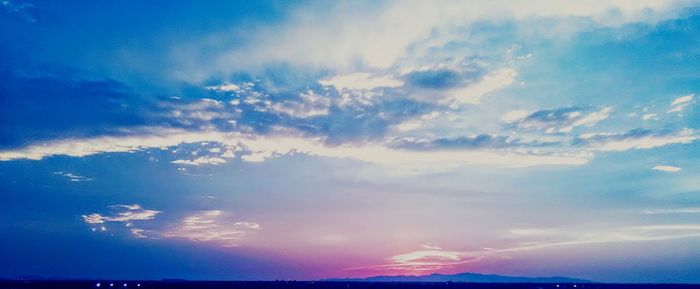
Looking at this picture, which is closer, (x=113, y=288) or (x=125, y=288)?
(x=125, y=288)

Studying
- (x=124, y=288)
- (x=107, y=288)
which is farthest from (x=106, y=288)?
(x=124, y=288)

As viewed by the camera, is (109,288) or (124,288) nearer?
(124,288)

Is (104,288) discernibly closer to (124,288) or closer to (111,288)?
(111,288)

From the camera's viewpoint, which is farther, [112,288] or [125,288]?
[112,288]

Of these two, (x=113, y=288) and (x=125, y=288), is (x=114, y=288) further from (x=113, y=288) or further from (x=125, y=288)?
(x=125, y=288)

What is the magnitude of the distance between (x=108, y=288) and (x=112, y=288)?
2926 millimetres

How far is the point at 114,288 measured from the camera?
18312 centimetres

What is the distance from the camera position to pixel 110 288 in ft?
597

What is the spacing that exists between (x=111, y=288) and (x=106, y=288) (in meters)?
3.95

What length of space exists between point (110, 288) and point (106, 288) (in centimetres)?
371

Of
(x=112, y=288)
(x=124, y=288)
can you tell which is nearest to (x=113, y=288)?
(x=112, y=288)

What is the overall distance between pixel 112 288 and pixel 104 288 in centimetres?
362

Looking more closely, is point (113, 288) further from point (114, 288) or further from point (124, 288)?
point (124, 288)

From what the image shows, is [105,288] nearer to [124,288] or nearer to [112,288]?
[112,288]
